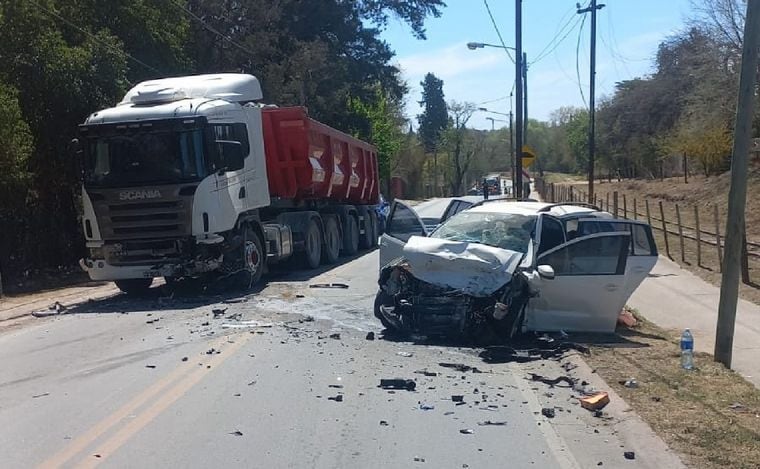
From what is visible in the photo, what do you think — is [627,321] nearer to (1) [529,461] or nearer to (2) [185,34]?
(1) [529,461]

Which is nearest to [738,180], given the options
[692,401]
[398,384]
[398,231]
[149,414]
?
[692,401]

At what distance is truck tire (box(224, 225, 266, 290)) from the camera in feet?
51.6

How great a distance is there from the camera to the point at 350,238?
24516 millimetres

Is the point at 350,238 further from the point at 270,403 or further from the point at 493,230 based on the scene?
the point at 270,403

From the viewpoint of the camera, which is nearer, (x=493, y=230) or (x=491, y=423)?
(x=491, y=423)

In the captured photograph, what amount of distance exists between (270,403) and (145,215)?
771 cm

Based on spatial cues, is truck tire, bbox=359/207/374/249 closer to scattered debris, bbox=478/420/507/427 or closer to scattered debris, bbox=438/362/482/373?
scattered debris, bbox=438/362/482/373

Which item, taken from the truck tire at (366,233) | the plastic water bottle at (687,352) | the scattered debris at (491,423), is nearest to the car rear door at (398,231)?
the plastic water bottle at (687,352)

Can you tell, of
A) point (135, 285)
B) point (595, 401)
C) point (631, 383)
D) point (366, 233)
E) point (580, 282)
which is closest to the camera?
point (595, 401)

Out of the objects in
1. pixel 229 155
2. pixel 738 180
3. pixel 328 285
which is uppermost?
pixel 229 155

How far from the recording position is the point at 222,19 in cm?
3334

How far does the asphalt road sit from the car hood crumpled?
788mm

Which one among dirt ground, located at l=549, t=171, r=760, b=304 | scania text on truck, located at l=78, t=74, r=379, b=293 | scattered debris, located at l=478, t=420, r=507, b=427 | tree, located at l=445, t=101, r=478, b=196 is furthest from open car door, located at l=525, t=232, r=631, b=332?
tree, located at l=445, t=101, r=478, b=196

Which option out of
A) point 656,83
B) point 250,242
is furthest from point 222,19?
point 656,83
